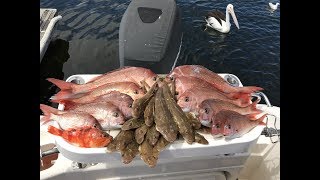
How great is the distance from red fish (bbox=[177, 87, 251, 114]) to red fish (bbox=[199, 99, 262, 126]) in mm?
69

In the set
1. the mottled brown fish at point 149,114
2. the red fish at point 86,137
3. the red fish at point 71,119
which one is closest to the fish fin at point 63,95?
the red fish at point 71,119

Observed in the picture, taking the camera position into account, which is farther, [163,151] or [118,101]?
[118,101]

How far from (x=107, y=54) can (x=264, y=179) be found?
6.50m

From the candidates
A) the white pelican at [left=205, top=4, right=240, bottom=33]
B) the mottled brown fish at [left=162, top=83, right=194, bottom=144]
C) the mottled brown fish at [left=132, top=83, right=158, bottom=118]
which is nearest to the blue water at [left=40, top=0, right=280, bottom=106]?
the white pelican at [left=205, top=4, right=240, bottom=33]

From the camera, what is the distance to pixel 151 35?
573 centimetres

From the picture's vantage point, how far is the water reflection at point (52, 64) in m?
8.48

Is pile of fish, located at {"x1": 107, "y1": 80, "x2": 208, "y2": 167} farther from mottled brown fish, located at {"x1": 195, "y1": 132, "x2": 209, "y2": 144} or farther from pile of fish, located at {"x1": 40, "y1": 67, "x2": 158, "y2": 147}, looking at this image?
pile of fish, located at {"x1": 40, "y1": 67, "x2": 158, "y2": 147}

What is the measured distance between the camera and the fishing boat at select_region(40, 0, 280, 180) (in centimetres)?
295

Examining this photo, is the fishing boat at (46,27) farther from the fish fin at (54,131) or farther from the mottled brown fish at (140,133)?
the mottled brown fish at (140,133)

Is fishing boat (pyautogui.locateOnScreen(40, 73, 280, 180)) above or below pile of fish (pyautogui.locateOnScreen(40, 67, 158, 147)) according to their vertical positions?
A: below

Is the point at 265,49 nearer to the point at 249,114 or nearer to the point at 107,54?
the point at 107,54

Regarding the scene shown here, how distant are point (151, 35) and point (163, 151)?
3227mm

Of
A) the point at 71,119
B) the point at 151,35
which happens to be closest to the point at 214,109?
the point at 71,119

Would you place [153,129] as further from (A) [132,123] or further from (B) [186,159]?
(B) [186,159]
